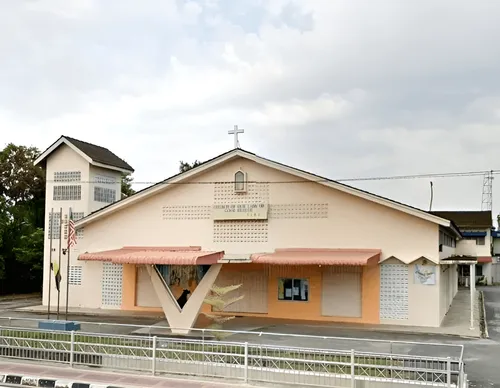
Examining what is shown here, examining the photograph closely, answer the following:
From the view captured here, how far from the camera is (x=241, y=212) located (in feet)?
80.4

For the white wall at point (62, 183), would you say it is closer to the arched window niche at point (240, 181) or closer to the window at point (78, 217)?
the window at point (78, 217)

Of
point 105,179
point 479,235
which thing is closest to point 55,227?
point 105,179

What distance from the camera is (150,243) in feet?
85.4

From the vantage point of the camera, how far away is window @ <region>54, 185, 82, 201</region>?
2798 cm

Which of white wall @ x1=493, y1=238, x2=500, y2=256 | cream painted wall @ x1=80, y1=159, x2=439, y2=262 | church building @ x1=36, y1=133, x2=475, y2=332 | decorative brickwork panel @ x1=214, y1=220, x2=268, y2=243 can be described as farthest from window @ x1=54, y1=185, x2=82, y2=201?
white wall @ x1=493, y1=238, x2=500, y2=256

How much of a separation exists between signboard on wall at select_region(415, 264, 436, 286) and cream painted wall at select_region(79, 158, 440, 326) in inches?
8.5

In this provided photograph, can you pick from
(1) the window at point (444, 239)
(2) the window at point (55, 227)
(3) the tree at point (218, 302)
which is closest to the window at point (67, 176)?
(2) the window at point (55, 227)

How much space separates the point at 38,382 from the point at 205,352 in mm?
→ 3392

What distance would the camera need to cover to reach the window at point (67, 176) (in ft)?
91.8

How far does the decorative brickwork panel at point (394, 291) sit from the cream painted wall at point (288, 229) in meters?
0.27

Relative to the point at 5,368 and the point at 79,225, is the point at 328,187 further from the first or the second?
the point at 5,368

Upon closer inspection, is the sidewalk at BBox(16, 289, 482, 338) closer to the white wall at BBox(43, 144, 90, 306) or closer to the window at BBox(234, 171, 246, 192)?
the white wall at BBox(43, 144, 90, 306)

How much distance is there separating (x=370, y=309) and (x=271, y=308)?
13.3ft

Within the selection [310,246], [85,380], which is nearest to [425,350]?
[85,380]
